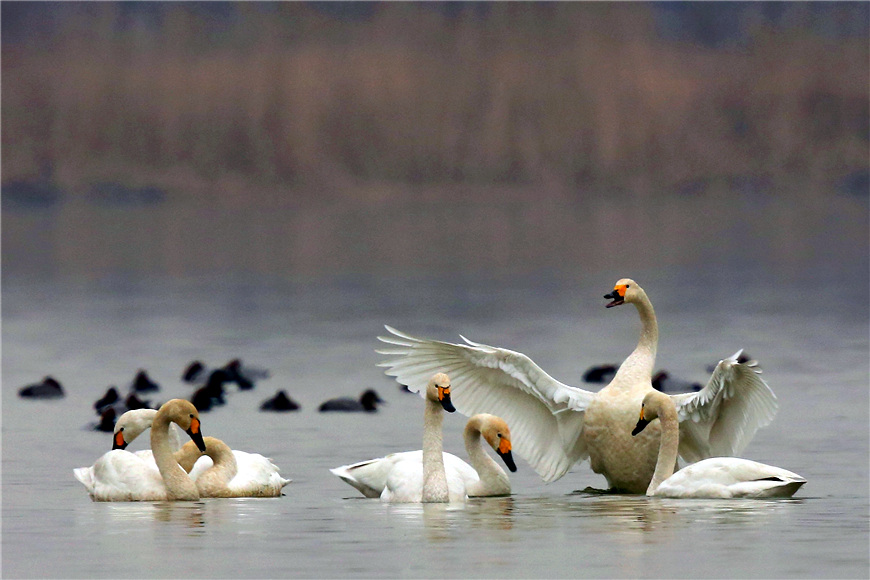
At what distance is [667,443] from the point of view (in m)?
17.8

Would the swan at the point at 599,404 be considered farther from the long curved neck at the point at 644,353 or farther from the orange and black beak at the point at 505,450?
the orange and black beak at the point at 505,450

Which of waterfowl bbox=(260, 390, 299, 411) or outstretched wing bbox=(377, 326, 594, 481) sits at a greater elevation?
waterfowl bbox=(260, 390, 299, 411)

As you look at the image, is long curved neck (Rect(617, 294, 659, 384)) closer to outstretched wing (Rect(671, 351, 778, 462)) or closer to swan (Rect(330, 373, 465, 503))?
outstretched wing (Rect(671, 351, 778, 462))

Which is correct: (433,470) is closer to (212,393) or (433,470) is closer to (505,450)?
(505,450)

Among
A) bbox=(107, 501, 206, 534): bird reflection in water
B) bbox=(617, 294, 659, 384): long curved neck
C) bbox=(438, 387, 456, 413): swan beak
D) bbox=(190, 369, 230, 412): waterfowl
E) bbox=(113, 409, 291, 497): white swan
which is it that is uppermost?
bbox=(190, 369, 230, 412): waterfowl

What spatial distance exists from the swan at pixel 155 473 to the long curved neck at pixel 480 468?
6.50 ft

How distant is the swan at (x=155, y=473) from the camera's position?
17.4 m

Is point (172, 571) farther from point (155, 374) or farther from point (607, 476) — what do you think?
point (155, 374)

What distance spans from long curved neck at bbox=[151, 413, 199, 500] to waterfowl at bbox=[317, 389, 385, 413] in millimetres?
6225

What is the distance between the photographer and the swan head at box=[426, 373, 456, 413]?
17391 mm

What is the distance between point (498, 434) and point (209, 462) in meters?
2.19

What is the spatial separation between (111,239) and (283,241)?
6.82 m

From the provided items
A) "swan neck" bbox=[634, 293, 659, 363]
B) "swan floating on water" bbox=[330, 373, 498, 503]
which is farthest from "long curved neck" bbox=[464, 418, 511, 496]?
"swan neck" bbox=[634, 293, 659, 363]

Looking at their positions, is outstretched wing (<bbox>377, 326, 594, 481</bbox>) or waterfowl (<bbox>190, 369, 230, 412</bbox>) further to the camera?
waterfowl (<bbox>190, 369, 230, 412</bbox>)
